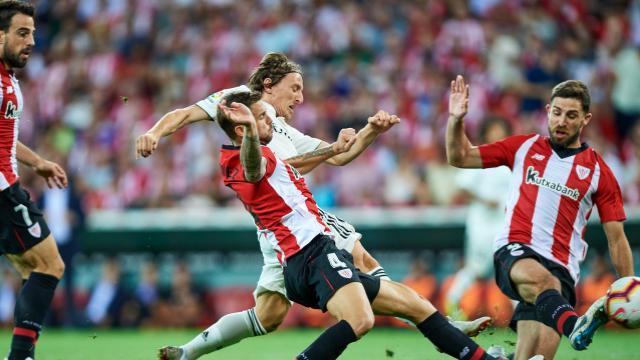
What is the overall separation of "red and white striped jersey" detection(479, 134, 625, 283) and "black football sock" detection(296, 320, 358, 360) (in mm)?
1534

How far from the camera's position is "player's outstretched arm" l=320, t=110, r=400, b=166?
6477mm

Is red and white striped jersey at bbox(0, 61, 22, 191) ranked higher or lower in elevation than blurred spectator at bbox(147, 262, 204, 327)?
higher

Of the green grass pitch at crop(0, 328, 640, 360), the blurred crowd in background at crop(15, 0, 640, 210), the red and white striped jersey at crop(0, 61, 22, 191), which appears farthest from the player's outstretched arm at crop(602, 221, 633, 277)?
the blurred crowd in background at crop(15, 0, 640, 210)

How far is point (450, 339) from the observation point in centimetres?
615

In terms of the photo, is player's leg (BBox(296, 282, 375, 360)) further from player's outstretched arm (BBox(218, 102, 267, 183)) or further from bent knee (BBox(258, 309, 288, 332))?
bent knee (BBox(258, 309, 288, 332))

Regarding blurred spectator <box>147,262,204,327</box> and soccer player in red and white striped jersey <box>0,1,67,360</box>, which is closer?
soccer player in red and white striped jersey <box>0,1,67,360</box>

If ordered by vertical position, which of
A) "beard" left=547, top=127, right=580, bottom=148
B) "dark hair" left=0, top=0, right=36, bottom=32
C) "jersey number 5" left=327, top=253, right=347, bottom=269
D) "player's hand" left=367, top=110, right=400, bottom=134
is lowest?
"jersey number 5" left=327, top=253, right=347, bottom=269

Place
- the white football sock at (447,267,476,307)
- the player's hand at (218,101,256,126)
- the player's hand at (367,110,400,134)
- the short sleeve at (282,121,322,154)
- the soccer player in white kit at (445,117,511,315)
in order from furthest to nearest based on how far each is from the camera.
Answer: the white football sock at (447,267,476,307) → the soccer player in white kit at (445,117,511,315) → the short sleeve at (282,121,322,154) → the player's hand at (367,110,400,134) → the player's hand at (218,101,256,126)

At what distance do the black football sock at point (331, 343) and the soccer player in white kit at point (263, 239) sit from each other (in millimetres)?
1115

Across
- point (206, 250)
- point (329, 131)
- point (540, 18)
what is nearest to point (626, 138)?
point (540, 18)

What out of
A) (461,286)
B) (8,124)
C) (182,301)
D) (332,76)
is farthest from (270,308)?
(332,76)

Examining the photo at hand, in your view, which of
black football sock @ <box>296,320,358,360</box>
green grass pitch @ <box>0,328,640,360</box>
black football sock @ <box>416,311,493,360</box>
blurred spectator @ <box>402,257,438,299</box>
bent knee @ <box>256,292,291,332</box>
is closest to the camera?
black football sock @ <box>296,320,358,360</box>

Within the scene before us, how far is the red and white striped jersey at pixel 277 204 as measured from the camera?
625 cm

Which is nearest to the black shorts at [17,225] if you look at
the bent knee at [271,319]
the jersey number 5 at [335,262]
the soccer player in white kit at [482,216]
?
the bent knee at [271,319]
